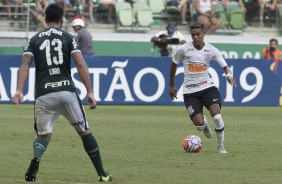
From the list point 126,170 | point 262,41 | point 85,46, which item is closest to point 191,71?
point 126,170

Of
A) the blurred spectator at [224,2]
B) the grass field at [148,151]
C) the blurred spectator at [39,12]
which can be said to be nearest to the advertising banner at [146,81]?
the grass field at [148,151]

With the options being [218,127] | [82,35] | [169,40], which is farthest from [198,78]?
[169,40]

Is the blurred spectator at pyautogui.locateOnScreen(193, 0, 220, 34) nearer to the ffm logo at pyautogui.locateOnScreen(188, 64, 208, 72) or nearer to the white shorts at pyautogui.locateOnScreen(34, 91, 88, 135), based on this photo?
the ffm logo at pyautogui.locateOnScreen(188, 64, 208, 72)

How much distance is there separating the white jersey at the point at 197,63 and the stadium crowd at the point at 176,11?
48.1 ft

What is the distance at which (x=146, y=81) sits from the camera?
2588cm

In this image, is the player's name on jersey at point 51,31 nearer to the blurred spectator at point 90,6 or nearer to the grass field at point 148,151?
the grass field at point 148,151

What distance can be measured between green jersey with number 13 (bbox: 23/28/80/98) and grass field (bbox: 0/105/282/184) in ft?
3.81

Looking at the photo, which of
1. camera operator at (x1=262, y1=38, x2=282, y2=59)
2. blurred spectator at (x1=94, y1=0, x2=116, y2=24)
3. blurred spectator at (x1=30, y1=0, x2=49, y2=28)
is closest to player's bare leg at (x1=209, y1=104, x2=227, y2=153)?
camera operator at (x1=262, y1=38, x2=282, y2=59)

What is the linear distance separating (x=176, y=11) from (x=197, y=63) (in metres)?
17.3

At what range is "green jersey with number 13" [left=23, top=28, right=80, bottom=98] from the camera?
10594 mm

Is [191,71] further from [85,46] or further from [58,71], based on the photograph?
[85,46]

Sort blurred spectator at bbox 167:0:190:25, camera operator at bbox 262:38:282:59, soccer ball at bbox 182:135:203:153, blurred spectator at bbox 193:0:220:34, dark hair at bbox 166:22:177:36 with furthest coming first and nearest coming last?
blurred spectator at bbox 167:0:190:25
blurred spectator at bbox 193:0:220:34
camera operator at bbox 262:38:282:59
dark hair at bbox 166:22:177:36
soccer ball at bbox 182:135:203:153

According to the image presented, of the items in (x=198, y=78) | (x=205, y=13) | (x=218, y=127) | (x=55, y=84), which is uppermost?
(x=55, y=84)

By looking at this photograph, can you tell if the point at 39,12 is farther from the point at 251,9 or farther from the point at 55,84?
the point at 55,84
